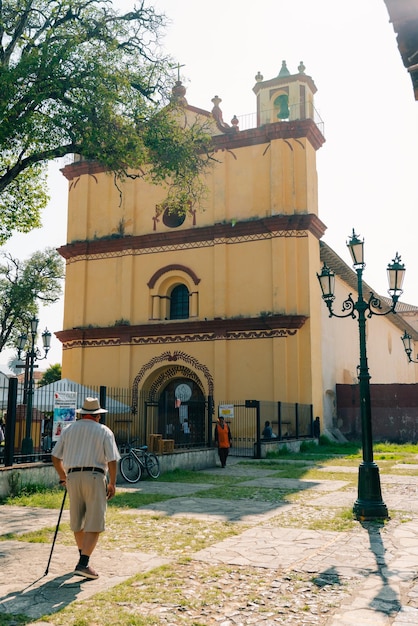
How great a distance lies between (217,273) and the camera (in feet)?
85.4

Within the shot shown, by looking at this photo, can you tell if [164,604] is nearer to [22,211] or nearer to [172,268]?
[22,211]

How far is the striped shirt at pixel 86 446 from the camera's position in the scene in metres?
5.80

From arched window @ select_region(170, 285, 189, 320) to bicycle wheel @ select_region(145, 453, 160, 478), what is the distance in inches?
535

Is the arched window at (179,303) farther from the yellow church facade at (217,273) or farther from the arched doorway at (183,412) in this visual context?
the arched doorway at (183,412)

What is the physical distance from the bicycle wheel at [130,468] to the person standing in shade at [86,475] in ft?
24.6

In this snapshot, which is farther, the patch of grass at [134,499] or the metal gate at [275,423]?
the metal gate at [275,423]

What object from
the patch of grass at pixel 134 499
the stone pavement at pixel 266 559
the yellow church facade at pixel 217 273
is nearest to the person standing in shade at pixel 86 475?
the stone pavement at pixel 266 559

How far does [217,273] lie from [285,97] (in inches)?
362

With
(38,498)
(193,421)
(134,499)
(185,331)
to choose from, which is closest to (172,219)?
(185,331)

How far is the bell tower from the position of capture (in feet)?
90.2

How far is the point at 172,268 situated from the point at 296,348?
22.6 feet

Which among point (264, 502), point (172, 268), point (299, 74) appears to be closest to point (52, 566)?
point (264, 502)

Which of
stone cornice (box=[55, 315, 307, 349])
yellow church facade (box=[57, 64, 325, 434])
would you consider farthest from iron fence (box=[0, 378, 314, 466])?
stone cornice (box=[55, 315, 307, 349])

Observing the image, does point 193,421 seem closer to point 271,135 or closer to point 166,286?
point 166,286
